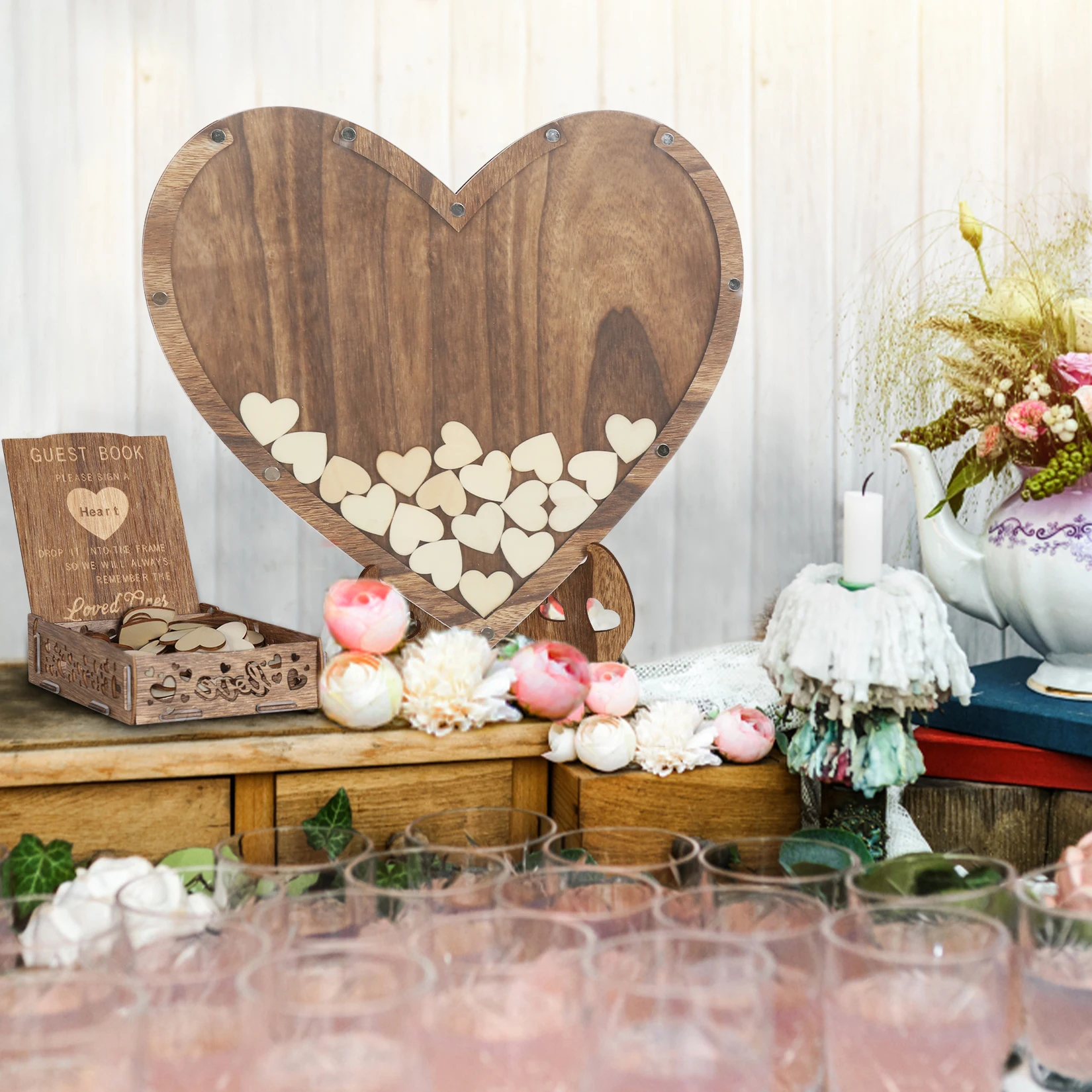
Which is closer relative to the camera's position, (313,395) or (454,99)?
(313,395)

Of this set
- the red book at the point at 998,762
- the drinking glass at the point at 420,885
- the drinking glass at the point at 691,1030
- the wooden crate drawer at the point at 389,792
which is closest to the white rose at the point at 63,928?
the drinking glass at the point at 420,885

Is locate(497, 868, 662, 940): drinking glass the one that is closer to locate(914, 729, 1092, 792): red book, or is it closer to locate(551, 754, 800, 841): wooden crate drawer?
locate(551, 754, 800, 841): wooden crate drawer

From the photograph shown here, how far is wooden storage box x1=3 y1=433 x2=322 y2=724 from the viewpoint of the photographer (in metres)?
0.90

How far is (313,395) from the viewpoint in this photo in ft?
3.52

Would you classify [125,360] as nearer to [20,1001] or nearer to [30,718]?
[30,718]

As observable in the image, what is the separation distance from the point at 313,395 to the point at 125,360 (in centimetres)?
40

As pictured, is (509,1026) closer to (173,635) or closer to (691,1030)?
(691,1030)

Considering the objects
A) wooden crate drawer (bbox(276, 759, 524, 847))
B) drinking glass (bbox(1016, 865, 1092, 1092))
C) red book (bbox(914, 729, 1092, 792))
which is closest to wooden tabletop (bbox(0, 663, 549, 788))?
wooden crate drawer (bbox(276, 759, 524, 847))

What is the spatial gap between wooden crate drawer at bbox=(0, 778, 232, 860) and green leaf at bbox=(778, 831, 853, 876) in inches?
18.2

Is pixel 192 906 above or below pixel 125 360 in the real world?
below

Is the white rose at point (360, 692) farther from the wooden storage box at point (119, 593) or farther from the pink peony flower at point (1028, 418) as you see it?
the pink peony flower at point (1028, 418)

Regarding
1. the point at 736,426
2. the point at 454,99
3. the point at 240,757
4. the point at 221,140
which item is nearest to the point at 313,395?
the point at 221,140

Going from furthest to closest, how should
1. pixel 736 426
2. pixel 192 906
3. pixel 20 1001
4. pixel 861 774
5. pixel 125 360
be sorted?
1. pixel 736 426
2. pixel 125 360
3. pixel 861 774
4. pixel 192 906
5. pixel 20 1001

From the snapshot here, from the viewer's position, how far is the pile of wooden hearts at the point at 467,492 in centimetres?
108
